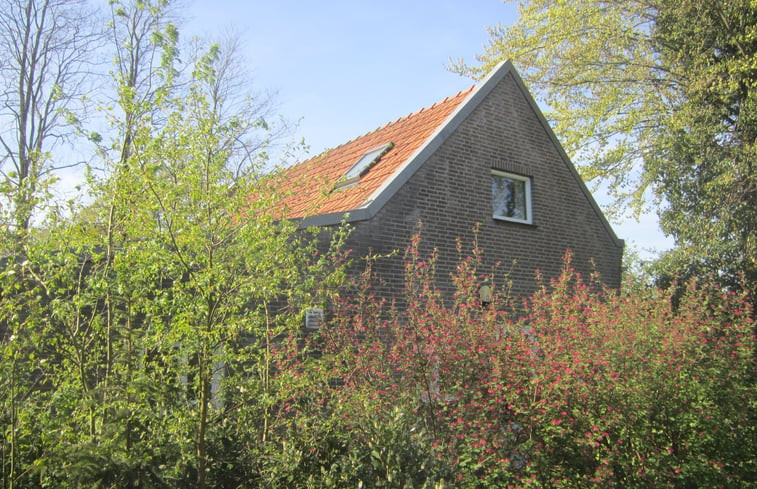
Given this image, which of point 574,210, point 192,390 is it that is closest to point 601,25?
point 574,210

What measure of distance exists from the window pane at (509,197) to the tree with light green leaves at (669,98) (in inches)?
199

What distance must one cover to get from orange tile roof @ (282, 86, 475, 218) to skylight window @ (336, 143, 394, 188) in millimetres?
121

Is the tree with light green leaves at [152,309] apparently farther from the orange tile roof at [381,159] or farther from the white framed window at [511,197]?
the white framed window at [511,197]

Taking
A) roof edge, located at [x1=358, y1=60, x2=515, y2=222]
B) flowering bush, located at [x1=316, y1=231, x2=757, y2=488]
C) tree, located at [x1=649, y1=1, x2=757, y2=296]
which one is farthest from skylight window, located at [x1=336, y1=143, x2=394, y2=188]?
tree, located at [x1=649, y1=1, x2=757, y2=296]

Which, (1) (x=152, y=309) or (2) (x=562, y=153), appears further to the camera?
(2) (x=562, y=153)

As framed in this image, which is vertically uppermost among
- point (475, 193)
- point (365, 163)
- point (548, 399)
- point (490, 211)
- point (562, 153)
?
point (562, 153)

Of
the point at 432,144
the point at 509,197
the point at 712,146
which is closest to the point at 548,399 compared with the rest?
the point at 432,144

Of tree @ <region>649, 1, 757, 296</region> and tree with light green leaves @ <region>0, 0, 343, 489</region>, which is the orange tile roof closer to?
tree with light green leaves @ <region>0, 0, 343, 489</region>

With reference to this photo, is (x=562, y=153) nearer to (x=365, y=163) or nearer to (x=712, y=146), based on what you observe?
(x=365, y=163)

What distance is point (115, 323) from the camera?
4.82 m

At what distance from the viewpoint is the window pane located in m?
10.9

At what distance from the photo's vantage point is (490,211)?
10398mm

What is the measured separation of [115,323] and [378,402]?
2.46 metres

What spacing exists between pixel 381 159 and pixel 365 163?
0.37 metres
